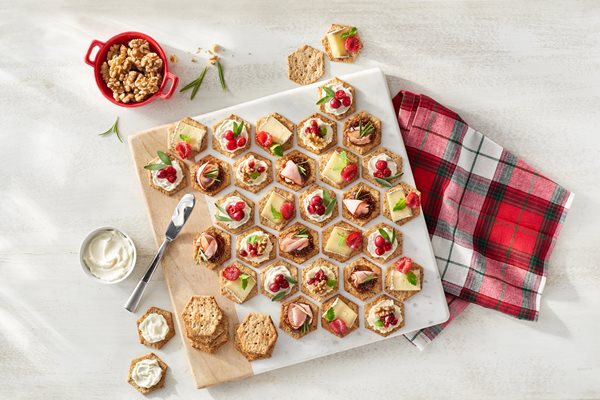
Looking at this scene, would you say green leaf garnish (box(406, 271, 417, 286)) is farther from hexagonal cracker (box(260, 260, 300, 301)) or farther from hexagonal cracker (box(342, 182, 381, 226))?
hexagonal cracker (box(260, 260, 300, 301))

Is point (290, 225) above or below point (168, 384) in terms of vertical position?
above

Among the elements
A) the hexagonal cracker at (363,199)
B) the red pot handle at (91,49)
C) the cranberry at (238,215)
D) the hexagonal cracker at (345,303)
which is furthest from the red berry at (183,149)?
the hexagonal cracker at (345,303)

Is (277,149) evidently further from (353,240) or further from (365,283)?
(365,283)

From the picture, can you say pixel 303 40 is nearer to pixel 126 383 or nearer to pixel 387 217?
pixel 387 217

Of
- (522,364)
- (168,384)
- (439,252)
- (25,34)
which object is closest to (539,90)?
(439,252)

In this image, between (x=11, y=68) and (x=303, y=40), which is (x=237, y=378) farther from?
(x=11, y=68)

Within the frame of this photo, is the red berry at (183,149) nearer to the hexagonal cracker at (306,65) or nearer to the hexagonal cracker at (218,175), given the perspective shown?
the hexagonal cracker at (218,175)

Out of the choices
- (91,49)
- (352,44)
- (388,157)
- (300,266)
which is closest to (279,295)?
(300,266)

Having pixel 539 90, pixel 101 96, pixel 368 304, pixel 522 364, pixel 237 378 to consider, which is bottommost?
pixel 237 378
